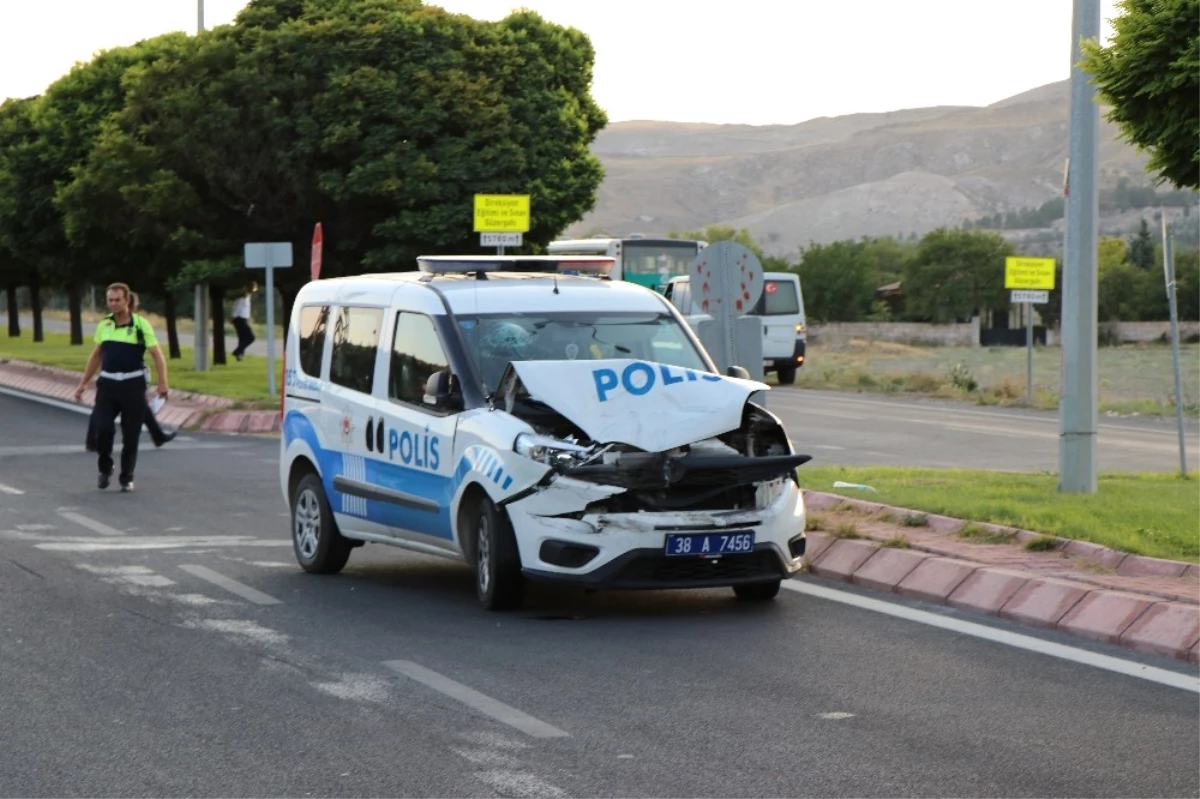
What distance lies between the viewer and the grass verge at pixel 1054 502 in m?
11.6

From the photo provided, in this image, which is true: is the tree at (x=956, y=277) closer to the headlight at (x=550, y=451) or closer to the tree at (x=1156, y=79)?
the tree at (x=1156, y=79)

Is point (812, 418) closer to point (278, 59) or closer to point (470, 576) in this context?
point (278, 59)

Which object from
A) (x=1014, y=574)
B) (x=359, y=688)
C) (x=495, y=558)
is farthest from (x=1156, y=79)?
(x=359, y=688)

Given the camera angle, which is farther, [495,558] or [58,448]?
[58,448]

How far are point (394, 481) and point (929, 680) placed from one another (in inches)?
160

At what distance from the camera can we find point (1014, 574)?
417 inches

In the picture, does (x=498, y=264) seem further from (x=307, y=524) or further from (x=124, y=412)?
(x=124, y=412)

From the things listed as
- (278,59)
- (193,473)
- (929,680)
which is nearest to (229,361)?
(278,59)

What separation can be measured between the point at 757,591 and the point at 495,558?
5.02 ft

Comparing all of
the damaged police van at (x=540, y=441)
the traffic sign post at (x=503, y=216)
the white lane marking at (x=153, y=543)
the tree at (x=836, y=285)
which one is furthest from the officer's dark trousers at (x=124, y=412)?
the tree at (x=836, y=285)

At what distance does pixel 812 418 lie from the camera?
30.6 m

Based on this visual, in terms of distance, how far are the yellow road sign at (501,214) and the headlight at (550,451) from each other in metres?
23.0

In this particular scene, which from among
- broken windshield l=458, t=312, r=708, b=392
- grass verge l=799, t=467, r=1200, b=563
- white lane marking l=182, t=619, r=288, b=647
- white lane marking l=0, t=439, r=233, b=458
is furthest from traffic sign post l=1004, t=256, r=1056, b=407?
white lane marking l=182, t=619, r=288, b=647

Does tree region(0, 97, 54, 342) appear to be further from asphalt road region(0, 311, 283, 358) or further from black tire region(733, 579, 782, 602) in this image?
black tire region(733, 579, 782, 602)
